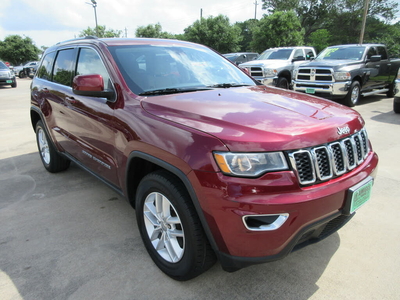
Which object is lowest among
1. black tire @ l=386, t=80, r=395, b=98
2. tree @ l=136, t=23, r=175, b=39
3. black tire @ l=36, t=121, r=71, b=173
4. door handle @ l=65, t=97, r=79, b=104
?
black tire @ l=36, t=121, r=71, b=173

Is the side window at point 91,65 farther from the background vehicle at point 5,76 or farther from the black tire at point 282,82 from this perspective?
the background vehicle at point 5,76

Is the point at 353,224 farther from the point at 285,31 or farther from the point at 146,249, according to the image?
the point at 285,31

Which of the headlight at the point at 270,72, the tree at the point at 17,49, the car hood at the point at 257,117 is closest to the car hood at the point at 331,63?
the headlight at the point at 270,72

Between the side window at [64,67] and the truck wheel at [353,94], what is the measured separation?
7898 mm

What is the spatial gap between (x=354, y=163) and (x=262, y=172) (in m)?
0.83

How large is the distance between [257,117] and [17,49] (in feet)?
174

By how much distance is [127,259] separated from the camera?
8.21 feet

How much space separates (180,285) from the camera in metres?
2.21

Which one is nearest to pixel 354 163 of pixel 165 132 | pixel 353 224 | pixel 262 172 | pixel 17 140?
pixel 262 172

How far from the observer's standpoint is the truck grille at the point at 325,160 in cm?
179

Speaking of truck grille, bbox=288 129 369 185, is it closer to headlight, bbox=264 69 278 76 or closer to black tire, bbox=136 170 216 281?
black tire, bbox=136 170 216 281

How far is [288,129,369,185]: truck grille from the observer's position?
5.86ft

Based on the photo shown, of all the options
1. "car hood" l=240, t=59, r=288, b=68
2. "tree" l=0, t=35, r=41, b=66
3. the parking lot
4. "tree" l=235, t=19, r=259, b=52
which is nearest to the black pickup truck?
"car hood" l=240, t=59, r=288, b=68

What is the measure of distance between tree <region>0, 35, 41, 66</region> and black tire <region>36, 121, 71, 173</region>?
4919cm
